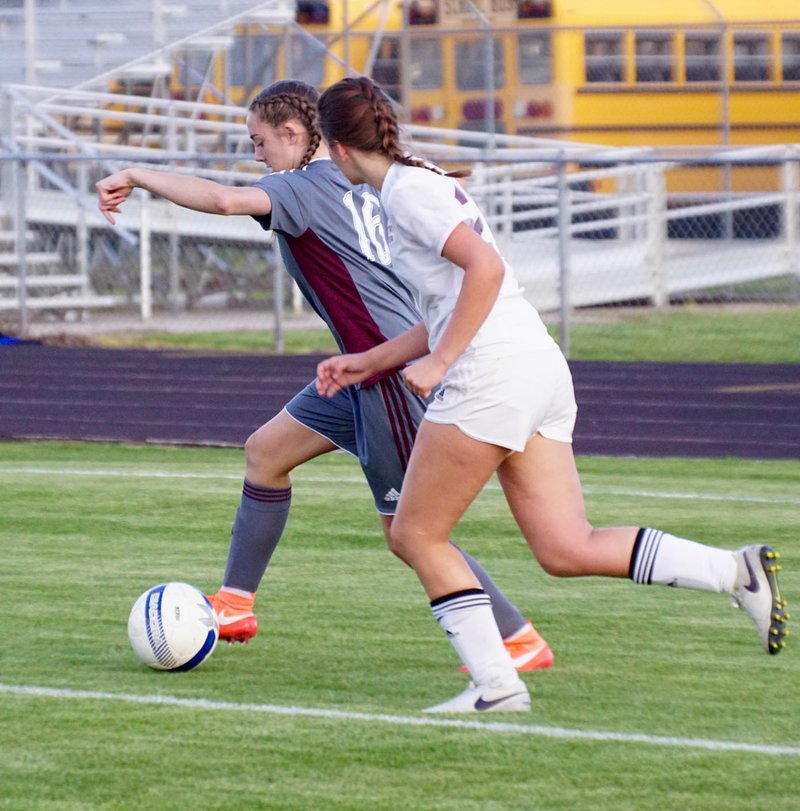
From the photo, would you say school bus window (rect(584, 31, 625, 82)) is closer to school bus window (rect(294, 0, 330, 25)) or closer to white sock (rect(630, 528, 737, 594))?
school bus window (rect(294, 0, 330, 25))

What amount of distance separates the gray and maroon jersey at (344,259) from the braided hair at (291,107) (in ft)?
0.30

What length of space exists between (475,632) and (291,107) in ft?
5.96

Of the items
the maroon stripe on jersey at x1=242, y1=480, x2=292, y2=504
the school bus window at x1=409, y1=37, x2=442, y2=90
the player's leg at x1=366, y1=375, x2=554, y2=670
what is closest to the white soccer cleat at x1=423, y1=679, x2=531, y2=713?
the player's leg at x1=366, y1=375, x2=554, y2=670

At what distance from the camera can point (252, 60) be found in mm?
24953

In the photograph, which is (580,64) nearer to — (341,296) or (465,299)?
(341,296)

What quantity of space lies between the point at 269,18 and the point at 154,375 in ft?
30.3

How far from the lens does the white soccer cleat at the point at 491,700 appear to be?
5141 mm

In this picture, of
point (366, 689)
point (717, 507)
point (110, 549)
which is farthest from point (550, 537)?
point (717, 507)

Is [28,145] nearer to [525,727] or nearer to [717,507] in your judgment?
[717,507]

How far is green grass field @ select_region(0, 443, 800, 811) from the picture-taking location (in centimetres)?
451

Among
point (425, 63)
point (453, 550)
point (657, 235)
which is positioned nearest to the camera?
point (453, 550)

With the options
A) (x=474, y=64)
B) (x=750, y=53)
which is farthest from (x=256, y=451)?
(x=750, y=53)

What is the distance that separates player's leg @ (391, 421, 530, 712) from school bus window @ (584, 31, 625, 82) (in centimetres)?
1896

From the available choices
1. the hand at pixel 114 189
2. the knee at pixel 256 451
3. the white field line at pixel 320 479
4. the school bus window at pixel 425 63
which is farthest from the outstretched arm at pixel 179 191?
the school bus window at pixel 425 63
